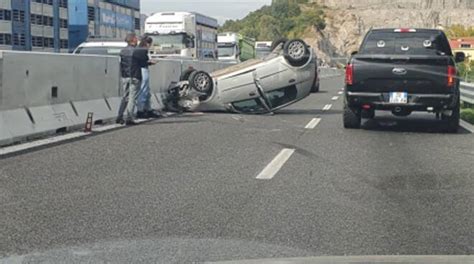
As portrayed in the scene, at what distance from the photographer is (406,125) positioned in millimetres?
15281

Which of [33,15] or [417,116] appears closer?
[417,116]

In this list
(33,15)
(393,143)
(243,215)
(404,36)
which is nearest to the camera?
(243,215)

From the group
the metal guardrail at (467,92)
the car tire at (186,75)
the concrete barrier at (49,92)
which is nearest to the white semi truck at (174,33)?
the car tire at (186,75)

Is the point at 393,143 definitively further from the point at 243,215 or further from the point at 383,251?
the point at 383,251

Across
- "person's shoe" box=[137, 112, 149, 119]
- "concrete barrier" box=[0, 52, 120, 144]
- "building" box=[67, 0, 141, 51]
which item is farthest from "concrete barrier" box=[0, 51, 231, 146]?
"building" box=[67, 0, 141, 51]

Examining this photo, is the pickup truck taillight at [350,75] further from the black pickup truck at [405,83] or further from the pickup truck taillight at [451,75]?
the pickup truck taillight at [451,75]

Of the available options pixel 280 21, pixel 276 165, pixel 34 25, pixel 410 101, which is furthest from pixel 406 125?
pixel 280 21

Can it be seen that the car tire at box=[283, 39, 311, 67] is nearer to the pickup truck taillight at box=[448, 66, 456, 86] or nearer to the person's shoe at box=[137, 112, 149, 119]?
the person's shoe at box=[137, 112, 149, 119]

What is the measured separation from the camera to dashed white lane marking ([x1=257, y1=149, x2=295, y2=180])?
870 cm

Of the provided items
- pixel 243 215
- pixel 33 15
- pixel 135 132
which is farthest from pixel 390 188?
pixel 33 15

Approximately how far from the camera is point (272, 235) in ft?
19.6

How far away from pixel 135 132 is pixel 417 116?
7.62 metres

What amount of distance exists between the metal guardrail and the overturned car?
402 cm

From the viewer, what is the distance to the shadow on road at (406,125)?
14.2m
